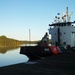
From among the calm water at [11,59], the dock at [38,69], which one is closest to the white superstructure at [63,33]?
the calm water at [11,59]

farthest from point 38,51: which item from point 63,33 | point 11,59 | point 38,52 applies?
point 11,59

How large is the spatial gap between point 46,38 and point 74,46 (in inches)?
274

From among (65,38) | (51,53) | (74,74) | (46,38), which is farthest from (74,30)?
(74,74)

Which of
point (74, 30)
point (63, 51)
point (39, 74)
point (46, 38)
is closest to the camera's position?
point (39, 74)

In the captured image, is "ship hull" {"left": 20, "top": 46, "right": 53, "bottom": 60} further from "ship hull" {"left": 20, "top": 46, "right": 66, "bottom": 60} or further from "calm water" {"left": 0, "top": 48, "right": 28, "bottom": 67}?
"calm water" {"left": 0, "top": 48, "right": 28, "bottom": 67}

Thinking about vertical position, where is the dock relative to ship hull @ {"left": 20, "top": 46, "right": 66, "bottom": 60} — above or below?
below

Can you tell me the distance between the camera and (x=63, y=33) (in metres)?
38.9

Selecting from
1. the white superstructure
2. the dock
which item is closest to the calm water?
the white superstructure

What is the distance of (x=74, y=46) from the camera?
40.0m

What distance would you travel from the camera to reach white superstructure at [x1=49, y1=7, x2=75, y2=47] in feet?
127

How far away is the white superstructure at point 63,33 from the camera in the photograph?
127ft

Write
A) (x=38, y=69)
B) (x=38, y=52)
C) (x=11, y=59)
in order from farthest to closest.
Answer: (x=11, y=59)
(x=38, y=52)
(x=38, y=69)

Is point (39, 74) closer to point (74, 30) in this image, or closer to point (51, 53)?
point (51, 53)

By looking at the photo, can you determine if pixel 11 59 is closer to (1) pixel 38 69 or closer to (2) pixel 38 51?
(2) pixel 38 51
